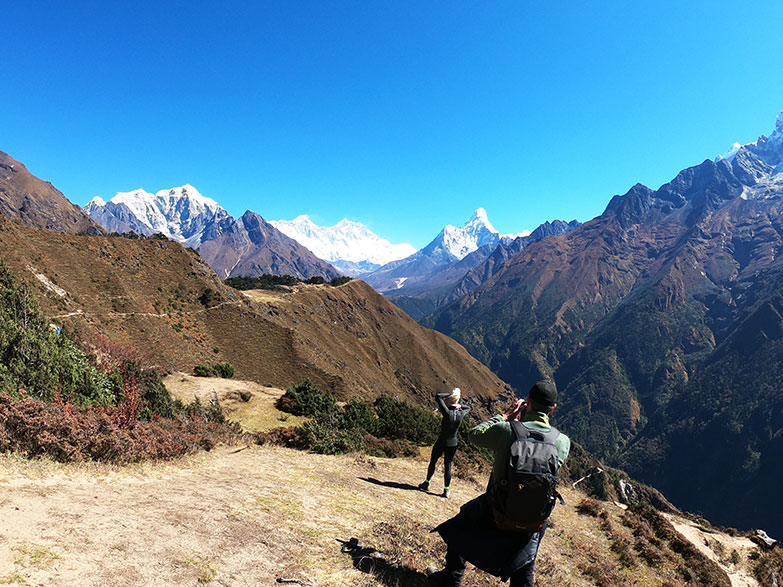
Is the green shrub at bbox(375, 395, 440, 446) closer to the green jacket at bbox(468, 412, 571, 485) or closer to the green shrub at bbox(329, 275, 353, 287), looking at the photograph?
the green jacket at bbox(468, 412, 571, 485)

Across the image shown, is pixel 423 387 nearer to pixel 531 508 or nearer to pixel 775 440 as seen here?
pixel 531 508

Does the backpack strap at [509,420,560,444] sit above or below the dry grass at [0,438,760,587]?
above

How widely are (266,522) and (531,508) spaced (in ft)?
15.0

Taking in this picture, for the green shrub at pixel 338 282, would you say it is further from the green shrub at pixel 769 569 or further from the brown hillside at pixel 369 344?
the green shrub at pixel 769 569

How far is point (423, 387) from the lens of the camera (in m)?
110

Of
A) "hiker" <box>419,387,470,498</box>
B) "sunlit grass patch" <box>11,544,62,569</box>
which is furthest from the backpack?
"sunlit grass patch" <box>11,544,62,569</box>

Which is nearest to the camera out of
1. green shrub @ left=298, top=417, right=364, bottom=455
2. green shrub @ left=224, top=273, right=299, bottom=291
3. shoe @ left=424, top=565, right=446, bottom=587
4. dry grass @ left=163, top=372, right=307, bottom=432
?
shoe @ left=424, top=565, right=446, bottom=587

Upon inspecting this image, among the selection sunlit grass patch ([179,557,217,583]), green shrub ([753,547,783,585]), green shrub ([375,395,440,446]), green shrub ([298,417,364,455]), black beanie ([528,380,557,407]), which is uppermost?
black beanie ([528,380,557,407])

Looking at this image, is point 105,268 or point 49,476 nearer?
point 49,476

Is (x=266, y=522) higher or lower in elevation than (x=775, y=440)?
higher

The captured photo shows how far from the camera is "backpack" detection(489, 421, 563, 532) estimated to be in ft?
12.5

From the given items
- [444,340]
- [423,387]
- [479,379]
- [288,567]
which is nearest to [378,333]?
[423,387]

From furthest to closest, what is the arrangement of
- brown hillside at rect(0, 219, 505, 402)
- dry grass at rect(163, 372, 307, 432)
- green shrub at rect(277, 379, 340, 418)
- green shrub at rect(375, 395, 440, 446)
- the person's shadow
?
brown hillside at rect(0, 219, 505, 402) < green shrub at rect(277, 379, 340, 418) < dry grass at rect(163, 372, 307, 432) < green shrub at rect(375, 395, 440, 446) < the person's shadow

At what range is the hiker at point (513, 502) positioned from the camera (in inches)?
152
